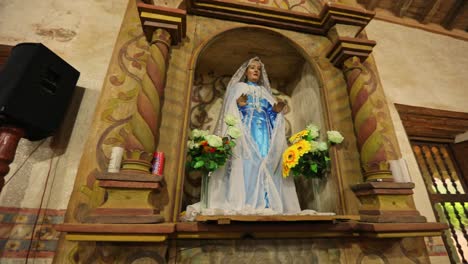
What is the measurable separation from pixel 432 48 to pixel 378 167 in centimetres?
282

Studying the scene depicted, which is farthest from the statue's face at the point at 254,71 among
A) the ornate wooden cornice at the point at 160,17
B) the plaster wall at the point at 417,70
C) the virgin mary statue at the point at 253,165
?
the plaster wall at the point at 417,70

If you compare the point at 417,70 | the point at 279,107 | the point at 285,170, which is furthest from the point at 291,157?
the point at 417,70

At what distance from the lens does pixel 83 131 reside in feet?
5.94

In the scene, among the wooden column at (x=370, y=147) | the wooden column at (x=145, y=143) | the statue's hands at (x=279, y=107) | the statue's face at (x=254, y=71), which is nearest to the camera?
the wooden column at (x=145, y=143)

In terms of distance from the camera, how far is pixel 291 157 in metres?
1.92

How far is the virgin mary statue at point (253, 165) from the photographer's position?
177 centimetres

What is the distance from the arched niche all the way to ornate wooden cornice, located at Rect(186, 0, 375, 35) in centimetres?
12

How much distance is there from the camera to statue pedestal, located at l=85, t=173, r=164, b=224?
51.1 inches

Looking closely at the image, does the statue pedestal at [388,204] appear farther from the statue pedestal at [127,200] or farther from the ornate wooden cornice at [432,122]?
the statue pedestal at [127,200]

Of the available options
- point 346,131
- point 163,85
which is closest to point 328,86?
point 346,131

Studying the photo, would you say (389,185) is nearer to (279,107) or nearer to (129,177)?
(279,107)

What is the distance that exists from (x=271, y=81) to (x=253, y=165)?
1.64m

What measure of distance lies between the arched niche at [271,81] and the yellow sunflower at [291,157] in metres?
0.41

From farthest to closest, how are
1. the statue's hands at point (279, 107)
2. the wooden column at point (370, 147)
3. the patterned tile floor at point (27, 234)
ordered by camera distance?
the statue's hands at point (279, 107), the wooden column at point (370, 147), the patterned tile floor at point (27, 234)
